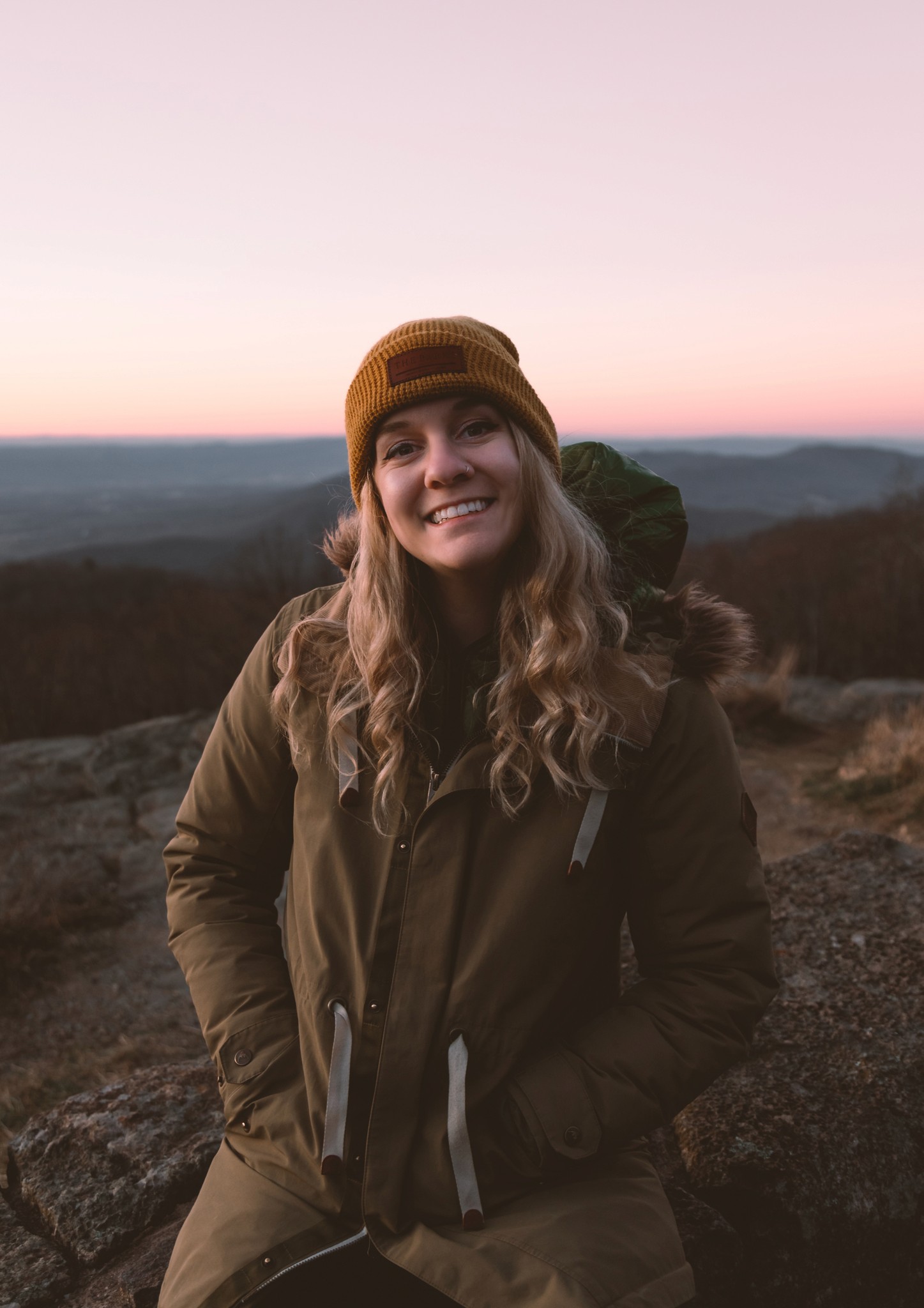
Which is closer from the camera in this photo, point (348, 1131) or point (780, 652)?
point (348, 1131)

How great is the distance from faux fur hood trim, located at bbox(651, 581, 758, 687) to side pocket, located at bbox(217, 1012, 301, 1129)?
94 cm

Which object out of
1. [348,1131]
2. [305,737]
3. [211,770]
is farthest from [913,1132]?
[211,770]

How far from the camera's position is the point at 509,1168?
1410mm

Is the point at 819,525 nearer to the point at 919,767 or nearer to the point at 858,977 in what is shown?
the point at 919,767

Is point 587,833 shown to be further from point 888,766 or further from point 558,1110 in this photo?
point 888,766

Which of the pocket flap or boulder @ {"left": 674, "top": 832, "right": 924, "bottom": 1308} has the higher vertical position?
the pocket flap

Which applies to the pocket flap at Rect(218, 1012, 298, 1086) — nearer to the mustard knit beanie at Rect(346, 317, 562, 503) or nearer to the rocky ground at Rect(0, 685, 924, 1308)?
the rocky ground at Rect(0, 685, 924, 1308)

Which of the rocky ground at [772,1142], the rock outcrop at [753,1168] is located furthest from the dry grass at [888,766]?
the rock outcrop at [753,1168]

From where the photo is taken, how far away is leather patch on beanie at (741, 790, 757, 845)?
60.4 inches

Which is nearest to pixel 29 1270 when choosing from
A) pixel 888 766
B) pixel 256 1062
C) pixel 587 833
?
pixel 256 1062

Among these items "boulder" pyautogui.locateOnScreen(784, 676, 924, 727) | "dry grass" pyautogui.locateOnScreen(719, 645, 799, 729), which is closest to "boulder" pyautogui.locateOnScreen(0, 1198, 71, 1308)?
"dry grass" pyautogui.locateOnScreen(719, 645, 799, 729)

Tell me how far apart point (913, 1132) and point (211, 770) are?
5.47 ft

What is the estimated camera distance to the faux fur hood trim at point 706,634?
1604 mm

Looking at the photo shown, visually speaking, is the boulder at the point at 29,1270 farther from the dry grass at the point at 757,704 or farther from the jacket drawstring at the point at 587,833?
the dry grass at the point at 757,704
